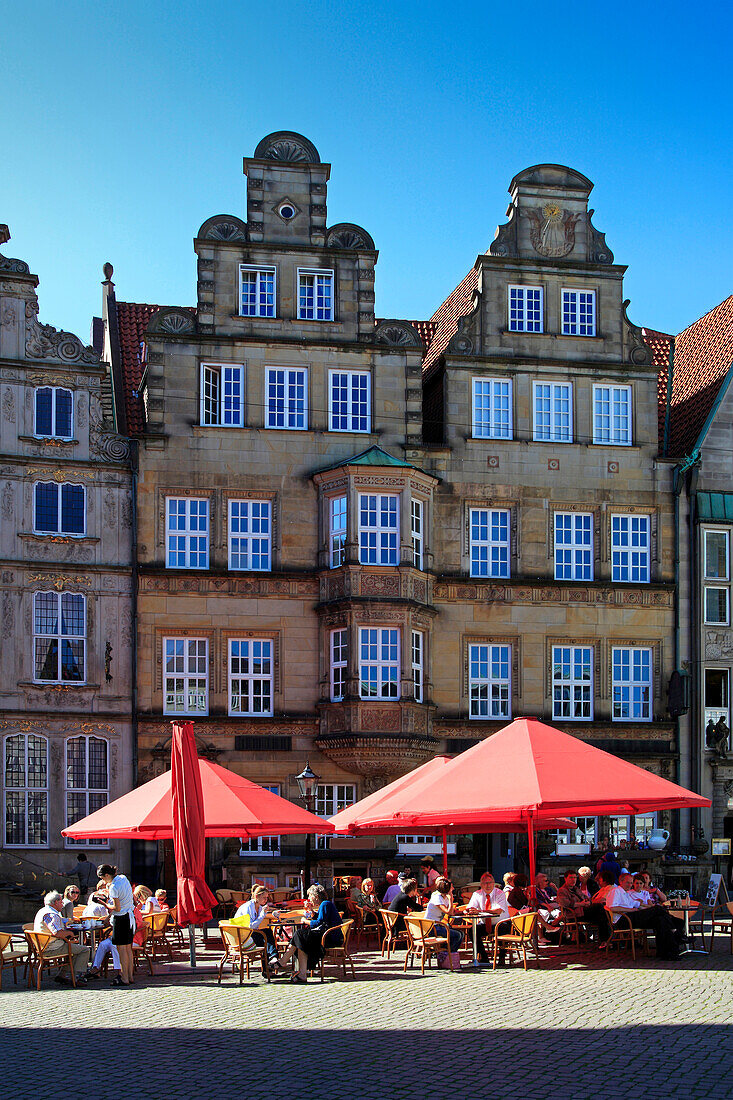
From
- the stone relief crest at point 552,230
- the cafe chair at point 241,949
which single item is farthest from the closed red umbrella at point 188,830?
the stone relief crest at point 552,230

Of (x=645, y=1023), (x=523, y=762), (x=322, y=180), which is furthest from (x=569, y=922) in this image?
(x=322, y=180)

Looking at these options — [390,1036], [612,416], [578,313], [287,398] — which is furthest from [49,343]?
[390,1036]

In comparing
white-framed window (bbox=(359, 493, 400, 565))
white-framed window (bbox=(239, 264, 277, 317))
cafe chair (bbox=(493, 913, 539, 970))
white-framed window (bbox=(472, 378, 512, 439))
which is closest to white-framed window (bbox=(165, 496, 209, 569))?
white-framed window (bbox=(359, 493, 400, 565))

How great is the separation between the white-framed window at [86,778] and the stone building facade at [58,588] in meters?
0.02

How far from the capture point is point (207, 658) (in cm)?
3488

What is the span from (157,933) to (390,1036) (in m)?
8.71

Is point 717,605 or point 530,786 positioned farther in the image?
point 717,605

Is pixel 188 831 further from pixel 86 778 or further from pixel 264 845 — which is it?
pixel 264 845

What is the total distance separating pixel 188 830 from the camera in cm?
2019

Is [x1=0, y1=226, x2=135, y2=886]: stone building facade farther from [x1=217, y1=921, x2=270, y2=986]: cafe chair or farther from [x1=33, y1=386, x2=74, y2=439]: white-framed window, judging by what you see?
[x1=217, y1=921, x2=270, y2=986]: cafe chair

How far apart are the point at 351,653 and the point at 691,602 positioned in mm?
9021

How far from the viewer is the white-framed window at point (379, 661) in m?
34.5

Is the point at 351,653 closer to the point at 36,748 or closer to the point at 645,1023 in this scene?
the point at 36,748

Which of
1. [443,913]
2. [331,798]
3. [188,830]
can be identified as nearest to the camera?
[443,913]
